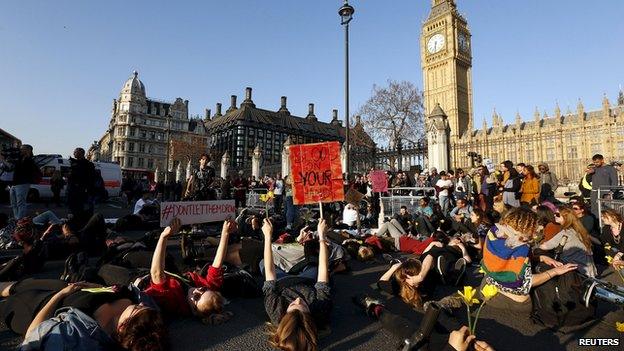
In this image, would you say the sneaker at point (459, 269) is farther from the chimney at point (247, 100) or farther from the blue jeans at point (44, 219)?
the chimney at point (247, 100)

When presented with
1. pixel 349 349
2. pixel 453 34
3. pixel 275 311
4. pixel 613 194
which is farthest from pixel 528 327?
pixel 453 34

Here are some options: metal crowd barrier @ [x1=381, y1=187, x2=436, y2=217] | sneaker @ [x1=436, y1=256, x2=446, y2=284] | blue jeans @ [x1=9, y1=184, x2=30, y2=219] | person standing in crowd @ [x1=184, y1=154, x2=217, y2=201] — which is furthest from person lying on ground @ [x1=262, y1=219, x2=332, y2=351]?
metal crowd barrier @ [x1=381, y1=187, x2=436, y2=217]

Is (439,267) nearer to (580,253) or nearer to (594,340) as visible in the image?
(594,340)

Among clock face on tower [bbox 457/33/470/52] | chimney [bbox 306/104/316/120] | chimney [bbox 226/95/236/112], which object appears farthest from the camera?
chimney [bbox 306/104/316/120]

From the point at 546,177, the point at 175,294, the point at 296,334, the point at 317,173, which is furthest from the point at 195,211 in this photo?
the point at 546,177

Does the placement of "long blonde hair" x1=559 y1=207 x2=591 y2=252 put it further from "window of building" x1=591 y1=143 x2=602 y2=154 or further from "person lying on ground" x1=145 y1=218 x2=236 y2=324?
"window of building" x1=591 y1=143 x2=602 y2=154

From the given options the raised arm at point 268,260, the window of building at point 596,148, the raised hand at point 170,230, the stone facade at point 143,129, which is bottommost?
the raised arm at point 268,260

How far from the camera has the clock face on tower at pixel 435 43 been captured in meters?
71.4

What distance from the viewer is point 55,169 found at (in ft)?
63.5

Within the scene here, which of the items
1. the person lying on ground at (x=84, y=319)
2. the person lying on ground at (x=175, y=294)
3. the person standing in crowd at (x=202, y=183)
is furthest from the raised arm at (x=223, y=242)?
the person standing in crowd at (x=202, y=183)

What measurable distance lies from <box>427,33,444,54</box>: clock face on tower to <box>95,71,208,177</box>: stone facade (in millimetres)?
51293

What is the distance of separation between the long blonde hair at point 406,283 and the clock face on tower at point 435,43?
76.2 m

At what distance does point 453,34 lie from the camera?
6894cm

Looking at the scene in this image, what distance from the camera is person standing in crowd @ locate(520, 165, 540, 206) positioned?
367 inches
